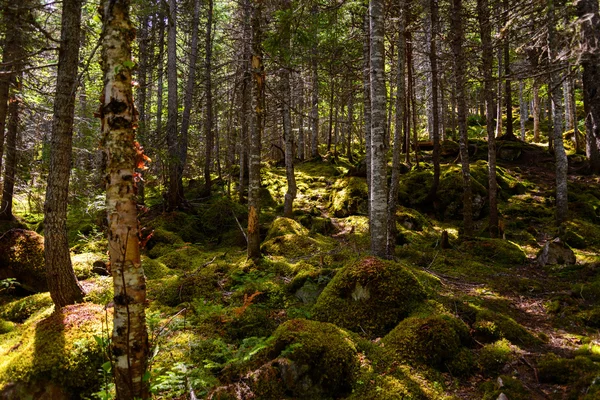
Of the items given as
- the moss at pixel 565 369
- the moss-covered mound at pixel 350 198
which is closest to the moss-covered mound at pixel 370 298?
the moss at pixel 565 369

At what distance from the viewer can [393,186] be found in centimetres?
898

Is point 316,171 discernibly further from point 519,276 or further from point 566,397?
point 566,397

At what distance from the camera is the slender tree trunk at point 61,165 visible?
562 cm

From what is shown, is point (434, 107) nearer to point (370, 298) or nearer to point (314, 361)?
point (370, 298)

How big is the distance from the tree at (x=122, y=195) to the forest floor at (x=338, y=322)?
19 centimetres

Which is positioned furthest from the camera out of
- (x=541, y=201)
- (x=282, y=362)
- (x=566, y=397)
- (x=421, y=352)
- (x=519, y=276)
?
(x=541, y=201)

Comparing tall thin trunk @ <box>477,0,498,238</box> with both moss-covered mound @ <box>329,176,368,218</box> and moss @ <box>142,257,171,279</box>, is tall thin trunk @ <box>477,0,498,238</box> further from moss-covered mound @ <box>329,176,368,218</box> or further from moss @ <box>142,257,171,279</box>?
moss @ <box>142,257,171,279</box>

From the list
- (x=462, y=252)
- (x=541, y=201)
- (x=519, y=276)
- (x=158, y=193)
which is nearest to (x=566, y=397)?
(x=519, y=276)

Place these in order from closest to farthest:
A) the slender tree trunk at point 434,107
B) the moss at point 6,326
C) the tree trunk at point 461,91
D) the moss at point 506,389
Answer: the moss at point 506,389 < the moss at point 6,326 < the tree trunk at point 461,91 < the slender tree trunk at point 434,107

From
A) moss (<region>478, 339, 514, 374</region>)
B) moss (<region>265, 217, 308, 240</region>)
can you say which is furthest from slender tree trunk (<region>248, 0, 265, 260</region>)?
moss (<region>478, 339, 514, 374</region>)

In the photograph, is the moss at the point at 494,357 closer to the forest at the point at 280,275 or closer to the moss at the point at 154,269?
the forest at the point at 280,275

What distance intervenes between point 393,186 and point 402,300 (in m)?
3.99

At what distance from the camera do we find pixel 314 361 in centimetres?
407

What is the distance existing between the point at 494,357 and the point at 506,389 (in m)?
0.76
